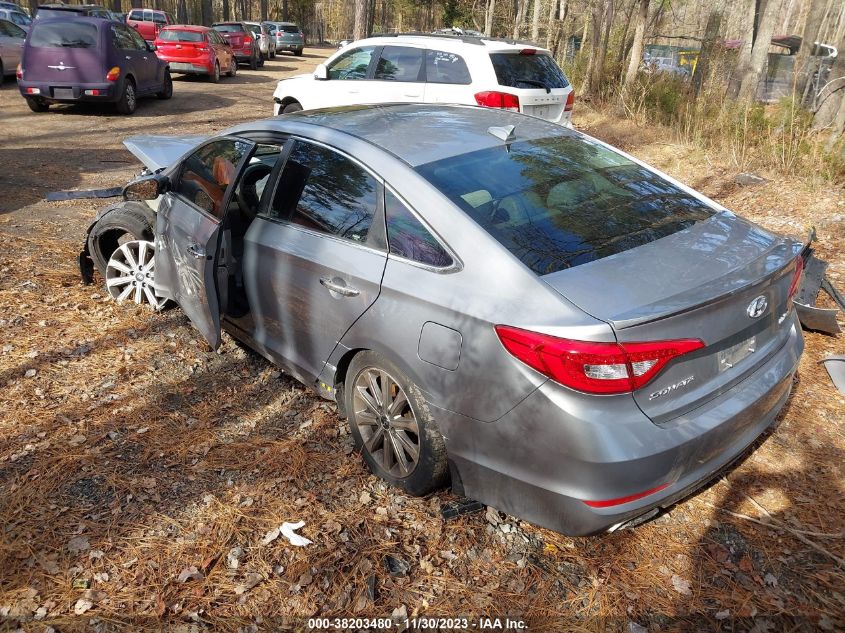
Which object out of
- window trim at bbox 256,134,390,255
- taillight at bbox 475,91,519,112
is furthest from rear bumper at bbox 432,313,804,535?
taillight at bbox 475,91,519,112

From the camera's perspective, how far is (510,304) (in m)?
2.45

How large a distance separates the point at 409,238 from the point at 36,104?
537 inches

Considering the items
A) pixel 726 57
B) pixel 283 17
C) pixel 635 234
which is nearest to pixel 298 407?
pixel 635 234

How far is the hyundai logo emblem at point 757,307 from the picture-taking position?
103 inches

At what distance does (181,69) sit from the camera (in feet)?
66.2

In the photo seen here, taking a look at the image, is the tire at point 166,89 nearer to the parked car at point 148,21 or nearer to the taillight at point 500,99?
the taillight at point 500,99

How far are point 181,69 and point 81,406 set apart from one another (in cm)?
1898

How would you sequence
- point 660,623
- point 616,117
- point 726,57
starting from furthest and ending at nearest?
point 616,117, point 726,57, point 660,623

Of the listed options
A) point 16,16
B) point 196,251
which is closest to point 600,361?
point 196,251

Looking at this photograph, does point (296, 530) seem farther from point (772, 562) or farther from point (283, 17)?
point (283, 17)

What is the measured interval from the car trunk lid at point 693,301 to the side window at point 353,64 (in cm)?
761

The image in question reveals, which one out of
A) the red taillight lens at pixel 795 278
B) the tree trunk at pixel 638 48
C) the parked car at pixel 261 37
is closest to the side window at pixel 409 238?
the red taillight lens at pixel 795 278

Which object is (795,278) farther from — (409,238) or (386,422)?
(386,422)

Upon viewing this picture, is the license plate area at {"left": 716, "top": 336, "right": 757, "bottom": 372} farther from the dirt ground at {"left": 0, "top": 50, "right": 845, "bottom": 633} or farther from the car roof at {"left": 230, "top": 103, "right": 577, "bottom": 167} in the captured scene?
the car roof at {"left": 230, "top": 103, "right": 577, "bottom": 167}
